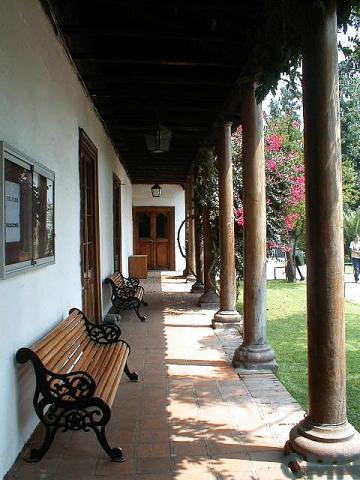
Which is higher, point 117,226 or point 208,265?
point 117,226

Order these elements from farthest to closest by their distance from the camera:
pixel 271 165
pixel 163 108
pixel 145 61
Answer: pixel 271 165 < pixel 163 108 < pixel 145 61

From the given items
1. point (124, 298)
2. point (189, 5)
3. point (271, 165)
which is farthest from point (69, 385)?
point (271, 165)

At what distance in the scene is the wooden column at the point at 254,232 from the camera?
14.1ft

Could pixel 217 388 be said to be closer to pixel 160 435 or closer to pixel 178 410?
pixel 178 410

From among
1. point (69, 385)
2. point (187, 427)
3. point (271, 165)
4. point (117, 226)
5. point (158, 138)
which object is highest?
point (158, 138)

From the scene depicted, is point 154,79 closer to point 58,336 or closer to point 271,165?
point 58,336

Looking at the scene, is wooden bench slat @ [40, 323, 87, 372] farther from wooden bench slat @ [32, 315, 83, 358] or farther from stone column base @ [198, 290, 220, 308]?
stone column base @ [198, 290, 220, 308]

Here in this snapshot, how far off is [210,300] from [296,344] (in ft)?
7.72

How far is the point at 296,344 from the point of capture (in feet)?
19.3

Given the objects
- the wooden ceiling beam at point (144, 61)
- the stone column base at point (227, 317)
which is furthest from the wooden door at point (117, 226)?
the wooden ceiling beam at point (144, 61)

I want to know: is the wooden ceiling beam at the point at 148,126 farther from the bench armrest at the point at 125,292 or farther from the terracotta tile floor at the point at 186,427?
the terracotta tile floor at the point at 186,427

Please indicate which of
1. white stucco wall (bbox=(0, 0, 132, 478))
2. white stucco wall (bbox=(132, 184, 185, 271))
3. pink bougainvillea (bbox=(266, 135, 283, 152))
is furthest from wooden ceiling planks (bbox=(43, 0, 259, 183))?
white stucco wall (bbox=(132, 184, 185, 271))

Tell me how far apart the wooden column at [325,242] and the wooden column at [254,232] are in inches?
69.5

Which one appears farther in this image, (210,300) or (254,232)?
(210,300)
